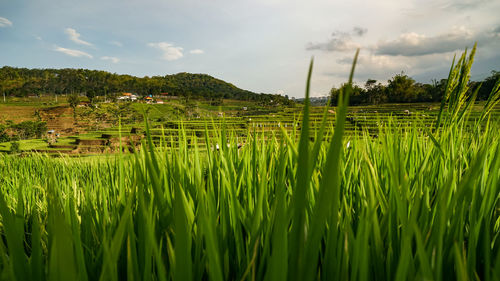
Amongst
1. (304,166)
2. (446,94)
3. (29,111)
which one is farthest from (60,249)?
(29,111)

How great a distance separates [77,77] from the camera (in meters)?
86.7

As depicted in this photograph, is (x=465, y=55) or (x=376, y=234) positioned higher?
(x=465, y=55)

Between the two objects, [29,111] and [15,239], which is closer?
[15,239]

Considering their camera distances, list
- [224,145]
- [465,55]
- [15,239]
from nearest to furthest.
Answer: [15,239] → [224,145] → [465,55]

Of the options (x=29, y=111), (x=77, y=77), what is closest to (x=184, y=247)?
(x=29, y=111)

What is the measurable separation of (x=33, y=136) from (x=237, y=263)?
55.7m

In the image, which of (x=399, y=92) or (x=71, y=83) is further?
(x=71, y=83)

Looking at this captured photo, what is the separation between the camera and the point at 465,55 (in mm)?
1252

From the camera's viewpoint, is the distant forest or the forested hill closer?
the distant forest

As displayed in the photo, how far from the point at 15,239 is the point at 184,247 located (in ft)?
0.73

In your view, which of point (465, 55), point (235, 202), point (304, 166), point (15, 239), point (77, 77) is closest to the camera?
point (304, 166)

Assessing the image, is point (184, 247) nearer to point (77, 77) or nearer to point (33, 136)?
point (33, 136)

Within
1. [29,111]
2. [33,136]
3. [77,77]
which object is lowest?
[33,136]

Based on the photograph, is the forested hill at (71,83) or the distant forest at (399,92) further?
the forested hill at (71,83)
